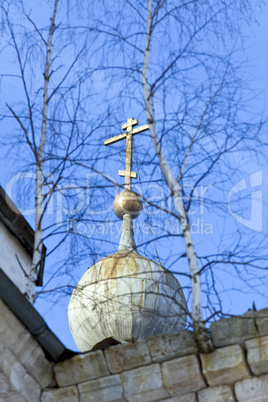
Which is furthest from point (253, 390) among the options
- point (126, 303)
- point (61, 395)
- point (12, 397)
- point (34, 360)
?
point (126, 303)

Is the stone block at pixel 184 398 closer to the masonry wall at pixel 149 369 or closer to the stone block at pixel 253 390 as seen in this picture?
the masonry wall at pixel 149 369

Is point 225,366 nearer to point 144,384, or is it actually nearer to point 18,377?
point 144,384

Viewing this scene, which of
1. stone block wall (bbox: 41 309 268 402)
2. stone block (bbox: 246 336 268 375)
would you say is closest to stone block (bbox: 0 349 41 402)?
stone block wall (bbox: 41 309 268 402)

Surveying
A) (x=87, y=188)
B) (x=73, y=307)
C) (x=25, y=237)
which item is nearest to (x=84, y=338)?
(x=73, y=307)

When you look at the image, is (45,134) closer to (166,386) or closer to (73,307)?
(166,386)

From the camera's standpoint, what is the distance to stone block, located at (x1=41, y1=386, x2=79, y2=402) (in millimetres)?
7668

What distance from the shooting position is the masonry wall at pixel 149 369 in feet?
23.7

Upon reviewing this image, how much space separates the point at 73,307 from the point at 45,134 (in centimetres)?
742

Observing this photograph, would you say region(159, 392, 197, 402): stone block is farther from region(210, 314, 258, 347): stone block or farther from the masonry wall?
region(210, 314, 258, 347): stone block

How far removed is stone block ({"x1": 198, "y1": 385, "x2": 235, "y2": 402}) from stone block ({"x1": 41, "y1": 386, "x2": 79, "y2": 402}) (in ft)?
3.78

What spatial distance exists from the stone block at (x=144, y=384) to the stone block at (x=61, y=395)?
471 mm

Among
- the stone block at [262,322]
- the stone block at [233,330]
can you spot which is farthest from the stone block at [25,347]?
the stone block at [262,322]

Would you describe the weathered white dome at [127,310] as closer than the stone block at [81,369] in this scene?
No

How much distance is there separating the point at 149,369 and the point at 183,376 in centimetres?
31
